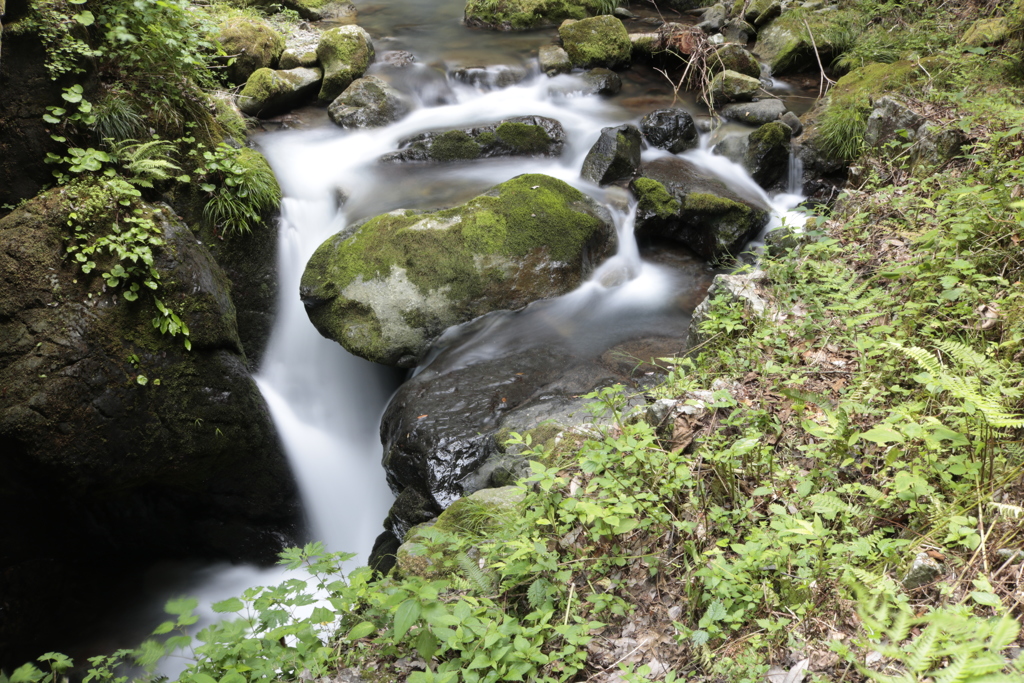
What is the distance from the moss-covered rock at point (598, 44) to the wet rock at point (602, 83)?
0.66 meters

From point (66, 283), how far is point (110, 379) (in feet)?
2.77

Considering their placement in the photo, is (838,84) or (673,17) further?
(673,17)

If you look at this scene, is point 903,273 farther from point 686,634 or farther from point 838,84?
point 838,84

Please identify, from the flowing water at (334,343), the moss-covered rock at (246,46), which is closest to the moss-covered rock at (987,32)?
the flowing water at (334,343)

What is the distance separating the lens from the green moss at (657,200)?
7.30 meters

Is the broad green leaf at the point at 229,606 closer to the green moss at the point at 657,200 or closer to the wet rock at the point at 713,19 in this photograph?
the green moss at the point at 657,200

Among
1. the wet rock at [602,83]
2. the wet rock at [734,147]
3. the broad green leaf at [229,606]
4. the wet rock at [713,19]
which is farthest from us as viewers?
the wet rock at [713,19]

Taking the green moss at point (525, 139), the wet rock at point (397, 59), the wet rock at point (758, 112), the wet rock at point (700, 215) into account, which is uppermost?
the wet rock at point (397, 59)

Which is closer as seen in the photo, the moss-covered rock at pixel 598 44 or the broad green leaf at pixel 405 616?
the broad green leaf at pixel 405 616

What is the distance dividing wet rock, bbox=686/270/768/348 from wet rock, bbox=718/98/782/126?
5.36 m

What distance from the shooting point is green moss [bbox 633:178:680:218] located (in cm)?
730

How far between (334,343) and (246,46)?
5.99m

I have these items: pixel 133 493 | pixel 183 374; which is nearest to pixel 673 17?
pixel 183 374

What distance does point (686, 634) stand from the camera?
2334mm
